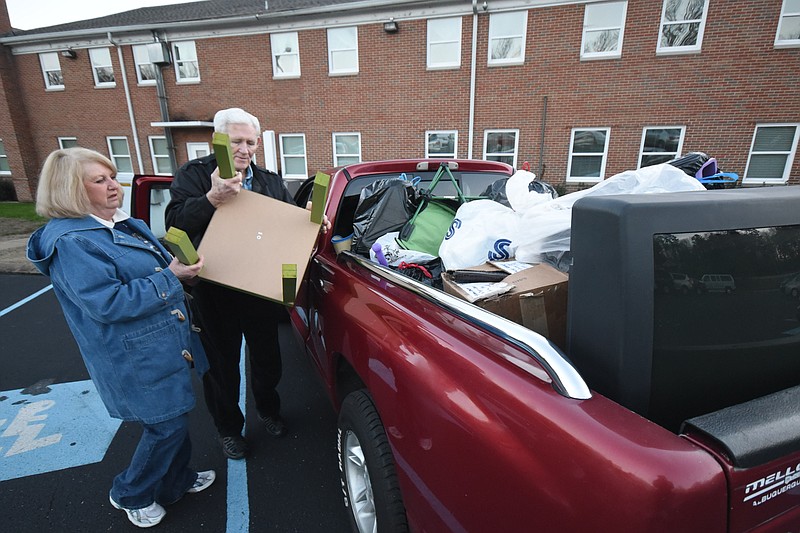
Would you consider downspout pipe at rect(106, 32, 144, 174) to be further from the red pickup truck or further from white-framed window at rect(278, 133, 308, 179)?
the red pickup truck

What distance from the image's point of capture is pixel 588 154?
11.2m

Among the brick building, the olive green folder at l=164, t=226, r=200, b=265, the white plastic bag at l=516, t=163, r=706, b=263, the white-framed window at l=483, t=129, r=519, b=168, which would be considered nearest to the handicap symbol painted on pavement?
the olive green folder at l=164, t=226, r=200, b=265

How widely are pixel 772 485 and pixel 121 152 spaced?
62.8ft

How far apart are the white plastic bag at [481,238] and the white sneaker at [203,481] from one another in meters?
1.86

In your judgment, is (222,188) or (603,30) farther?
(603,30)

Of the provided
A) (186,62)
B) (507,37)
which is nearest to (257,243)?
(507,37)

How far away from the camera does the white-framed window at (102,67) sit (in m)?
14.3

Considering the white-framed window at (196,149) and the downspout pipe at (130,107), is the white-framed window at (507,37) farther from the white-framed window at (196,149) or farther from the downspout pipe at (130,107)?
the downspout pipe at (130,107)

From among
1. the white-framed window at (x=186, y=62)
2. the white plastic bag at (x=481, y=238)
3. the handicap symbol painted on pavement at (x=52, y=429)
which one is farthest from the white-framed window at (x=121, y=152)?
the white plastic bag at (x=481, y=238)

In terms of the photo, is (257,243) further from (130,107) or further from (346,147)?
(130,107)

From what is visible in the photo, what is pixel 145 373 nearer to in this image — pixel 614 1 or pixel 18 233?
pixel 18 233

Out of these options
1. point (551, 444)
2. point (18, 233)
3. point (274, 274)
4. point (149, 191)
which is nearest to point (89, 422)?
point (149, 191)

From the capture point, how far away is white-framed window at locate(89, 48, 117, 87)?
46.9ft

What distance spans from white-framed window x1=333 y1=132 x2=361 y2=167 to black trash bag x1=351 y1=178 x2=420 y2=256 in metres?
10.8
